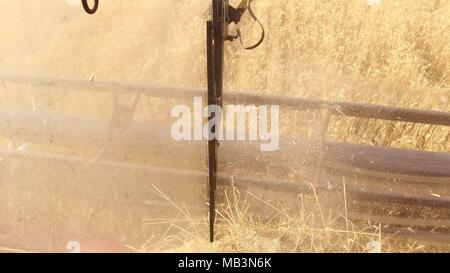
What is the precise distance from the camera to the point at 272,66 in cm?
498

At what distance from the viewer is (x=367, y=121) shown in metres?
3.90

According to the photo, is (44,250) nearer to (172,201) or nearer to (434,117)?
(172,201)

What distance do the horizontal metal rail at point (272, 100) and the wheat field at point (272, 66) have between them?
2.46 feet

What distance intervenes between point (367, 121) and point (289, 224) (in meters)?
1.45

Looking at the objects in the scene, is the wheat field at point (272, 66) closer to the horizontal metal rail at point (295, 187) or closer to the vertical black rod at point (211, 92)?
the horizontal metal rail at point (295, 187)

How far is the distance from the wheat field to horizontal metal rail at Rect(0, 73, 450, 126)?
75 cm

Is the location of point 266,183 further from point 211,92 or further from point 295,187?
point 211,92

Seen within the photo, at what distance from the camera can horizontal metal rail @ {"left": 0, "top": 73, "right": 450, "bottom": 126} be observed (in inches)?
115

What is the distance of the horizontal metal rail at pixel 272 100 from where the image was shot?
2910 mm

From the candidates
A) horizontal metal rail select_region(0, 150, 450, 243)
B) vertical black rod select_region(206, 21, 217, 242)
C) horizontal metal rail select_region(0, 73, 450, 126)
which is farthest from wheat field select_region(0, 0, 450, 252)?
horizontal metal rail select_region(0, 73, 450, 126)

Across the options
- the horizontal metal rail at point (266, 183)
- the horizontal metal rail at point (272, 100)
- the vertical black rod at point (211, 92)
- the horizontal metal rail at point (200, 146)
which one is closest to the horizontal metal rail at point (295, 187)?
the horizontal metal rail at point (266, 183)

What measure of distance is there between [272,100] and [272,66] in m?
2.03
